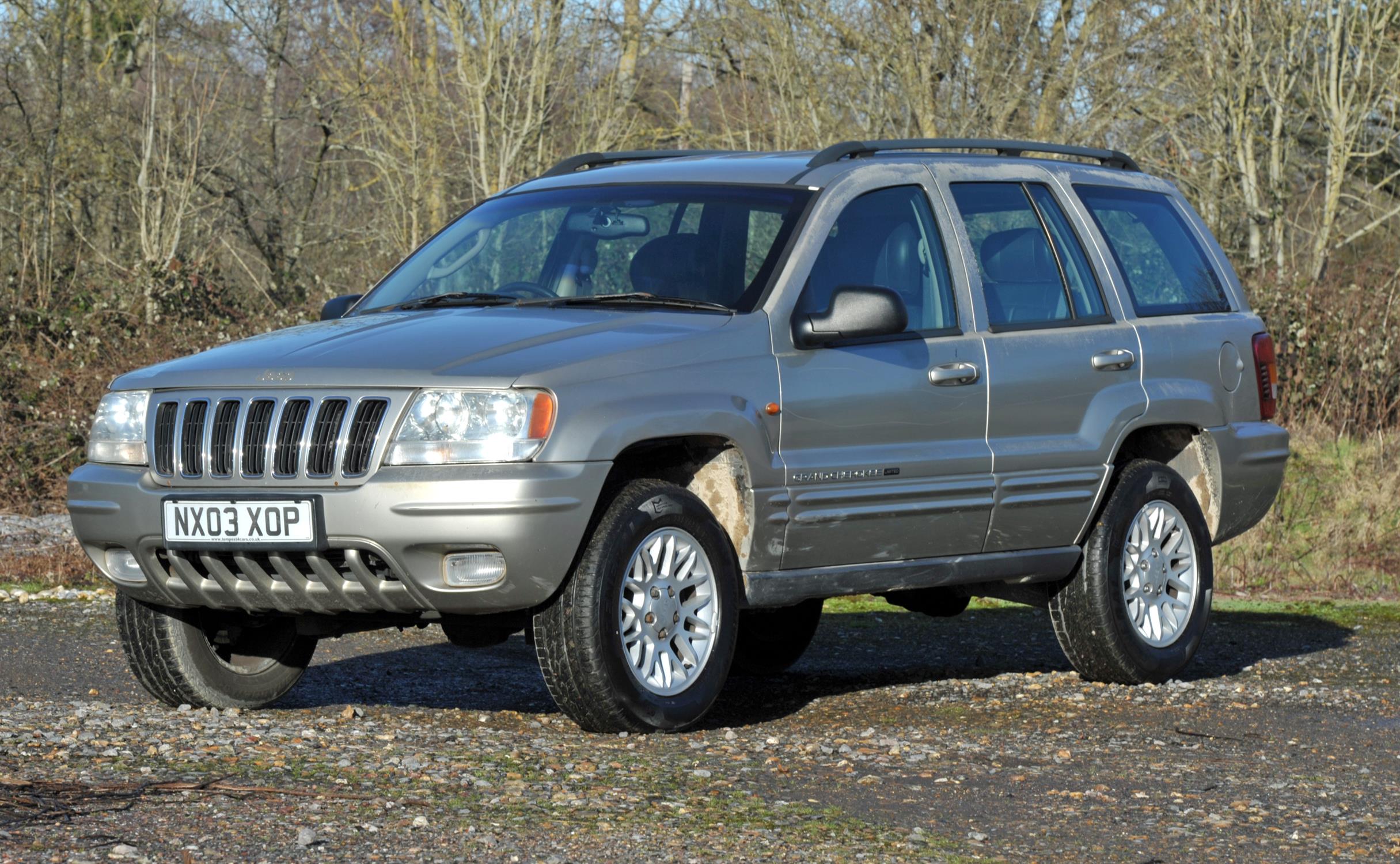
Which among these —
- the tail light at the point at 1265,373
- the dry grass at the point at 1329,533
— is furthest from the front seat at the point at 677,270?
the dry grass at the point at 1329,533

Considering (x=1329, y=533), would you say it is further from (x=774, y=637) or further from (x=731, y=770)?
(x=731, y=770)

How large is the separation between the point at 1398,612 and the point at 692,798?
719 cm

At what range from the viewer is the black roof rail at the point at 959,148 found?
7.01 m

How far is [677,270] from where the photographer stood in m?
6.60

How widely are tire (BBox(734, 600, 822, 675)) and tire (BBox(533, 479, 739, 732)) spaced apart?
1.99 meters

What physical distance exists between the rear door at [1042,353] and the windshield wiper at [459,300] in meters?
1.76

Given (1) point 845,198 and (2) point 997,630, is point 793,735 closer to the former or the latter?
(1) point 845,198

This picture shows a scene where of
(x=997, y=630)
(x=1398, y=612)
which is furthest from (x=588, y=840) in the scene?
(x=1398, y=612)

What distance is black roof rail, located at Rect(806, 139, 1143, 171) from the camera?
7.01 m

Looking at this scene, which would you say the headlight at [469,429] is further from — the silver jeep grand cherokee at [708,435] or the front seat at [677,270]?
the front seat at [677,270]

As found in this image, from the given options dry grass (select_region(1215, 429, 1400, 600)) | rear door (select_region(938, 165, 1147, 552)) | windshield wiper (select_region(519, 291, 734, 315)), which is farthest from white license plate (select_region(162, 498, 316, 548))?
dry grass (select_region(1215, 429, 1400, 600))

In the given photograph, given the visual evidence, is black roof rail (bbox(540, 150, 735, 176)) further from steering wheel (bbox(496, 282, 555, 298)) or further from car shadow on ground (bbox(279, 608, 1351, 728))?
car shadow on ground (bbox(279, 608, 1351, 728))

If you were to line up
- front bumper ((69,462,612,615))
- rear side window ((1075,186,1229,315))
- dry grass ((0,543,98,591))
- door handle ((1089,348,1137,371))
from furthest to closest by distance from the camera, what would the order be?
dry grass ((0,543,98,591)) → rear side window ((1075,186,1229,315)) → door handle ((1089,348,1137,371)) → front bumper ((69,462,612,615))

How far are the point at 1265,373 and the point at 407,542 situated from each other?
14.3 ft
